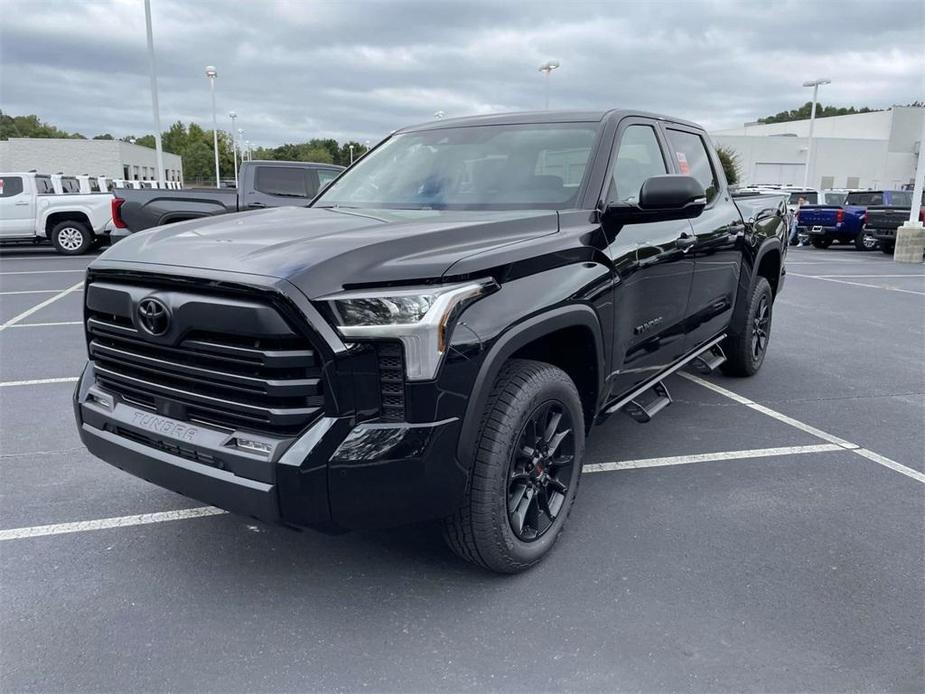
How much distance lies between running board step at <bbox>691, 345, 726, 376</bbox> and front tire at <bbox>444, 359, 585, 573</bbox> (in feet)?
7.85

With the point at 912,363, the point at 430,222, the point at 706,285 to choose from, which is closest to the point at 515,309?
the point at 430,222

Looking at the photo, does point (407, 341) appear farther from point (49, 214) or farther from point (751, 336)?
point (49, 214)

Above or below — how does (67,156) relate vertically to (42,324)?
above

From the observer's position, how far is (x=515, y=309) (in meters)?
2.68

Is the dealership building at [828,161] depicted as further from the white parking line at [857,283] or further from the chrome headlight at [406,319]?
the chrome headlight at [406,319]

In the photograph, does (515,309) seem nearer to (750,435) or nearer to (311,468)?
(311,468)

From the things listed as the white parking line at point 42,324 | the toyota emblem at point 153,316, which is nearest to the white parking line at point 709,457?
the toyota emblem at point 153,316

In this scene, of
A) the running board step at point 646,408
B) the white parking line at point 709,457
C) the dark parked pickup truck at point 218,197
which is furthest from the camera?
the dark parked pickup truck at point 218,197

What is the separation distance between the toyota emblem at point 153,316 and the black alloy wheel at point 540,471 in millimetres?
1357

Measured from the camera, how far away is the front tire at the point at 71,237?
16719 mm

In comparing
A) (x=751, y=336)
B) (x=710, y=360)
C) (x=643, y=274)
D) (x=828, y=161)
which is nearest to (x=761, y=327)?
(x=751, y=336)

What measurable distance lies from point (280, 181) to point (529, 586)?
412 inches

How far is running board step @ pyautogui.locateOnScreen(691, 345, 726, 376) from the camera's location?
17.7 feet

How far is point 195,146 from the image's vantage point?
337 feet
